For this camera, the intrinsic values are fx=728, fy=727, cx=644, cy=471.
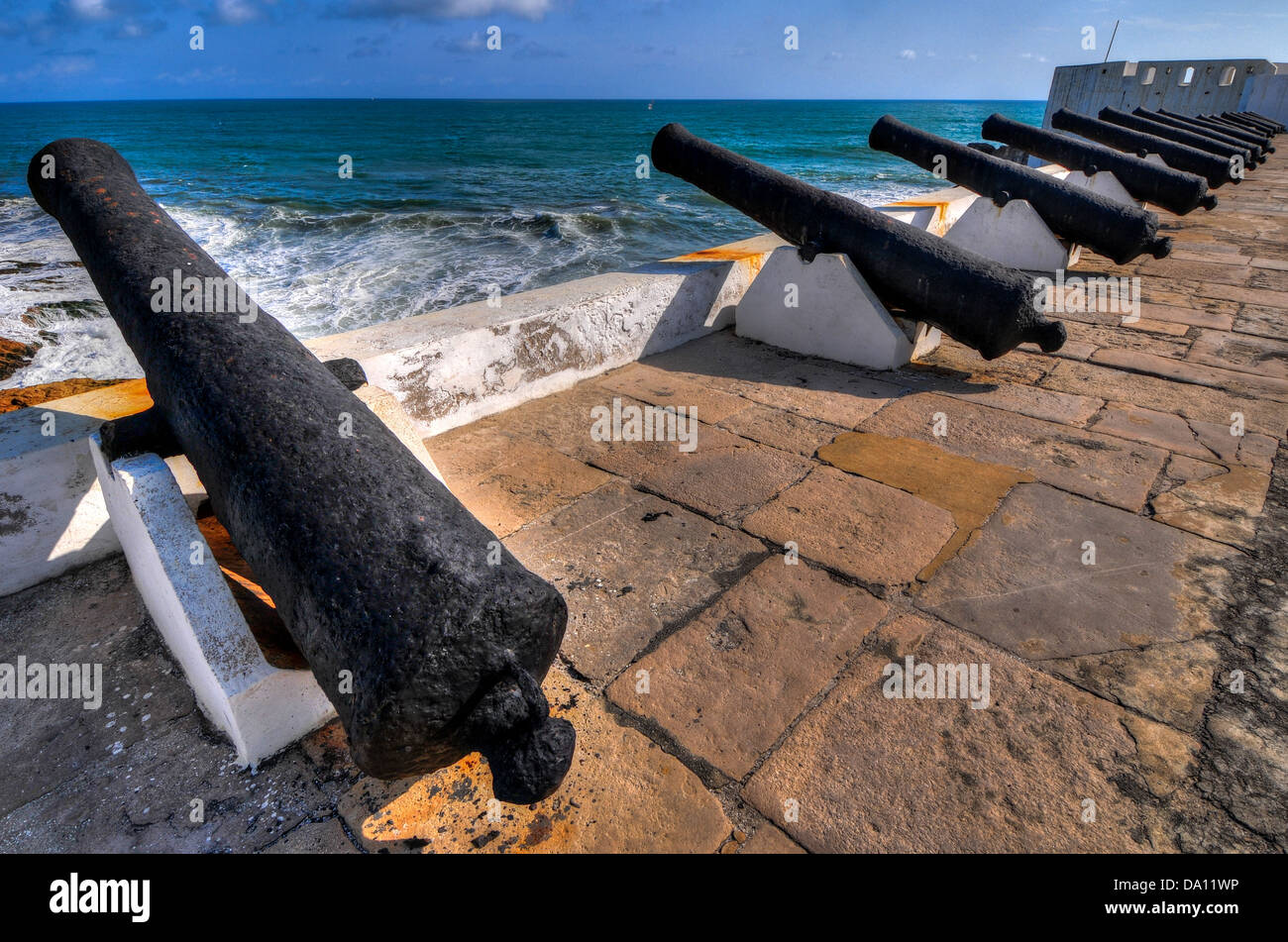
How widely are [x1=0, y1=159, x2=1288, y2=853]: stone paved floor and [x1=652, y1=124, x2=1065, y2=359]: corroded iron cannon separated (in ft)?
1.81

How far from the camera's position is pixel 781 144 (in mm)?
53469

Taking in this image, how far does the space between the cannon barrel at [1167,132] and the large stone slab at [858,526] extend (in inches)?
520

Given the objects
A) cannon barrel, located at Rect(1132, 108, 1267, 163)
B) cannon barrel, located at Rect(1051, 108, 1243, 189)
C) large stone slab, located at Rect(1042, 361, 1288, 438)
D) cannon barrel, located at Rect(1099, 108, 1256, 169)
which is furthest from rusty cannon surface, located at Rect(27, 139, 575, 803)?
cannon barrel, located at Rect(1132, 108, 1267, 163)

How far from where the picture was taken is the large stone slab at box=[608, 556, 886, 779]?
2.00m

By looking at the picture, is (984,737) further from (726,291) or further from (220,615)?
(726,291)

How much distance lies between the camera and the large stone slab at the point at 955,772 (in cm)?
171

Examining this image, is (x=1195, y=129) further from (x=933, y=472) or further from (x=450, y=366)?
(x=450, y=366)

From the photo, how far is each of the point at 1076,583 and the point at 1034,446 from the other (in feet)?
4.25

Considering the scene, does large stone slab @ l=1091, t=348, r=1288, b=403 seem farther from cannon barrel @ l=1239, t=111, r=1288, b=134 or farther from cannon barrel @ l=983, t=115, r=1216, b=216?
cannon barrel @ l=1239, t=111, r=1288, b=134

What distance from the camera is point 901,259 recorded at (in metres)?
4.39

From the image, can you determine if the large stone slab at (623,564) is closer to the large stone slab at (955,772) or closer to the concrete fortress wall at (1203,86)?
the large stone slab at (955,772)

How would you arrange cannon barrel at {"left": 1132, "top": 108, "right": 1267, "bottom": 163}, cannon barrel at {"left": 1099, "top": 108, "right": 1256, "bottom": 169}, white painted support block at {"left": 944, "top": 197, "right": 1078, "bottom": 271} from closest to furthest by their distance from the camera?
white painted support block at {"left": 944, "top": 197, "right": 1078, "bottom": 271}
cannon barrel at {"left": 1099, "top": 108, "right": 1256, "bottom": 169}
cannon barrel at {"left": 1132, "top": 108, "right": 1267, "bottom": 163}
